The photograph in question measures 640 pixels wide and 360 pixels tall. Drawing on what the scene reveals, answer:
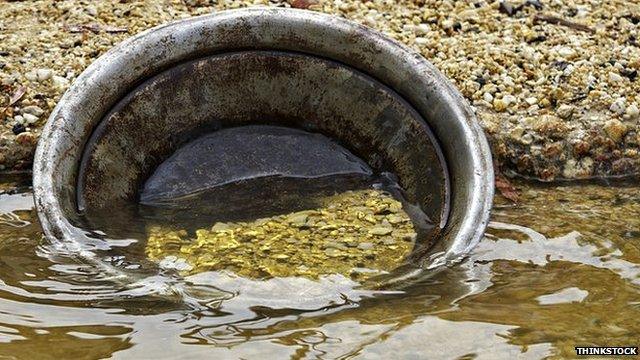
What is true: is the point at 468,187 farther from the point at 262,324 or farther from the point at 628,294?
the point at 262,324

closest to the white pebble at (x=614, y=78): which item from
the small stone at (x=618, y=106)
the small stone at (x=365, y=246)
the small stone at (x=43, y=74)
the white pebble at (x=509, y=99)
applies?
the small stone at (x=618, y=106)

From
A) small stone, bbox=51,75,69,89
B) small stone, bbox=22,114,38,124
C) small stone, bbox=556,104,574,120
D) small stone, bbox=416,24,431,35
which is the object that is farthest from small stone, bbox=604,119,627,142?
small stone, bbox=22,114,38,124

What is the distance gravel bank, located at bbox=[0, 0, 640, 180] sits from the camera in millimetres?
4543

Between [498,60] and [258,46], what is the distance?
5.45 feet

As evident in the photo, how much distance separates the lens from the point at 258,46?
4.22m

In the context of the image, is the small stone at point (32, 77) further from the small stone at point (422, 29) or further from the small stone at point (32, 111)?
the small stone at point (422, 29)

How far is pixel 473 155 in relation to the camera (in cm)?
370

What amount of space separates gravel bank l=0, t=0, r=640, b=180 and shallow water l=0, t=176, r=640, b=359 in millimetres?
973

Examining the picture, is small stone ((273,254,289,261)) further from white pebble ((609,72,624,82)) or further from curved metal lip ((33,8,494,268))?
white pebble ((609,72,624,82))

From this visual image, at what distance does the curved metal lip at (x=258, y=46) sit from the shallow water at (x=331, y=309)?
22cm

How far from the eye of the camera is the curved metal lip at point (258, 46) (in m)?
3.54

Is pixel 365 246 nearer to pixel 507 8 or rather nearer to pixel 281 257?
pixel 281 257

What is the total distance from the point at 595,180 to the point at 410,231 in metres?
1.29

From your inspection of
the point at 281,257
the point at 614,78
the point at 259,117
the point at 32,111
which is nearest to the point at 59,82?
the point at 32,111
